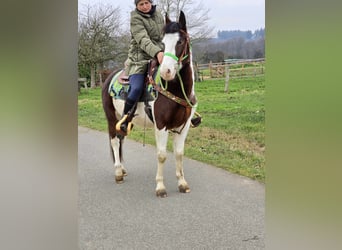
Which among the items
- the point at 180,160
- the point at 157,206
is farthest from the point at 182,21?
the point at 157,206

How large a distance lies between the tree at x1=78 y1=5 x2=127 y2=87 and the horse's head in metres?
0.13

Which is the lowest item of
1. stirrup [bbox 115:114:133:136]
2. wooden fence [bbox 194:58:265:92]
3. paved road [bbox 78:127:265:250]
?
paved road [bbox 78:127:265:250]

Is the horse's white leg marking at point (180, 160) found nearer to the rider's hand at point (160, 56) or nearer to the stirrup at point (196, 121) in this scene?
the stirrup at point (196, 121)

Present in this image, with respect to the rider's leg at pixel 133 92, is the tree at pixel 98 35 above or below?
above

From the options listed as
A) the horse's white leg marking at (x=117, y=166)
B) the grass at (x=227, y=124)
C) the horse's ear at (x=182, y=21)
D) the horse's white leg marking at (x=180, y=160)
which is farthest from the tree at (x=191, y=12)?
the horse's white leg marking at (x=117, y=166)

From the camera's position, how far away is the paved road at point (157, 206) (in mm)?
906

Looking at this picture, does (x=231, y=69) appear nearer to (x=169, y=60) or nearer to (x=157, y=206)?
(x=169, y=60)

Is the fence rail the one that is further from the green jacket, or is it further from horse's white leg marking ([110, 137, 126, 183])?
horse's white leg marking ([110, 137, 126, 183])

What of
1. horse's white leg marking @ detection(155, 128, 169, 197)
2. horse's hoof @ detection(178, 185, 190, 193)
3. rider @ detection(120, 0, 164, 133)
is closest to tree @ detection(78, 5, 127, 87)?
rider @ detection(120, 0, 164, 133)

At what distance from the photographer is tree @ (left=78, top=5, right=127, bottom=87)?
0.96 meters
